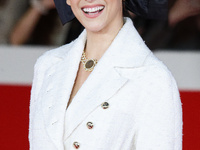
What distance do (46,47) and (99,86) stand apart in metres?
1.39

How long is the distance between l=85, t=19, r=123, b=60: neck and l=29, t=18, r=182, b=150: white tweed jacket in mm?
25

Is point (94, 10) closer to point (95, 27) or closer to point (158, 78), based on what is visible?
point (95, 27)

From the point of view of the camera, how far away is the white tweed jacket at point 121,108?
1.03m

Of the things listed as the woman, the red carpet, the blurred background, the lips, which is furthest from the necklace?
the red carpet

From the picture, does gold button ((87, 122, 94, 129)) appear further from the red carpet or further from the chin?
the red carpet

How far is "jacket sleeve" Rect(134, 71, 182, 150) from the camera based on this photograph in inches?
40.3

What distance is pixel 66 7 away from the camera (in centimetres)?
128

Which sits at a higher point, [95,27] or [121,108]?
[95,27]

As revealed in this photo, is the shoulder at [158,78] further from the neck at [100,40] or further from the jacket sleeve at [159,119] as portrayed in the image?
the neck at [100,40]

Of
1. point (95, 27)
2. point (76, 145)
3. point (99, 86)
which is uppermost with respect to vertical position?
point (95, 27)

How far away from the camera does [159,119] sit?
3.35ft

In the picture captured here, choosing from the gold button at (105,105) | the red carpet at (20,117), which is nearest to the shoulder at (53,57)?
the gold button at (105,105)

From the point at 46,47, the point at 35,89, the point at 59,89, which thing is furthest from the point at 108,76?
the point at 46,47

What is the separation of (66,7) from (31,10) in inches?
46.3
